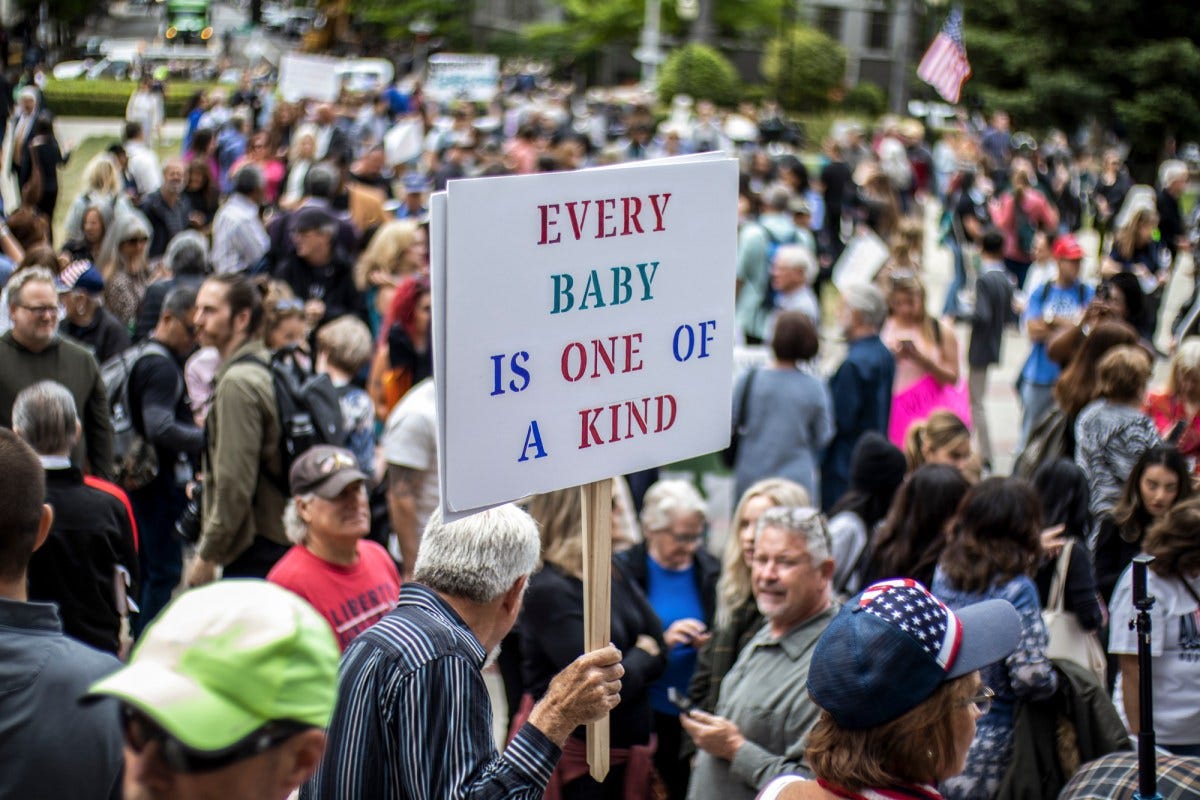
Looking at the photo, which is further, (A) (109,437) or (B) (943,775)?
(A) (109,437)

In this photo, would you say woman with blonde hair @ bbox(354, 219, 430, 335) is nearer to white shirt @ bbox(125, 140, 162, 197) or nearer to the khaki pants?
the khaki pants

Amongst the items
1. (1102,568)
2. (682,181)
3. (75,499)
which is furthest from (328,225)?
(682,181)

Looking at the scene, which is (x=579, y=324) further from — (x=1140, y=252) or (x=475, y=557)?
(x=1140, y=252)

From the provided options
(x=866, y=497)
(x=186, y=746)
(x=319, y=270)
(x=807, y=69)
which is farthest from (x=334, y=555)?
(x=807, y=69)

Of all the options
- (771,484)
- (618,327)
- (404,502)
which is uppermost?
(618,327)

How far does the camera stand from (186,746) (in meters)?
1.76

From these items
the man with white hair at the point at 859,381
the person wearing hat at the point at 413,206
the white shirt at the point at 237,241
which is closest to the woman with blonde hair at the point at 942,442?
the man with white hair at the point at 859,381

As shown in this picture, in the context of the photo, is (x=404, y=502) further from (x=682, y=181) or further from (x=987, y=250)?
(x=987, y=250)

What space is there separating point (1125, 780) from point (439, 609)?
1.55m

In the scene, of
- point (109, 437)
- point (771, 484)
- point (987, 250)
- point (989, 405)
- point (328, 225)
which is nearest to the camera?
point (771, 484)

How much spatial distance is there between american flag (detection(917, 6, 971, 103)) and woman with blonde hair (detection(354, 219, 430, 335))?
550 centimetres

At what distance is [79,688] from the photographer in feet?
8.78

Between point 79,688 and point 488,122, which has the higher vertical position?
point 79,688

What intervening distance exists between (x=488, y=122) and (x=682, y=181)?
23049mm
